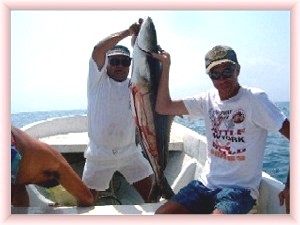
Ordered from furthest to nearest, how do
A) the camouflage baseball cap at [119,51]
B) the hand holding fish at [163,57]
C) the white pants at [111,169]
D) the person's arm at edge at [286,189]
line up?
the white pants at [111,169] < the camouflage baseball cap at [119,51] < the hand holding fish at [163,57] < the person's arm at edge at [286,189]

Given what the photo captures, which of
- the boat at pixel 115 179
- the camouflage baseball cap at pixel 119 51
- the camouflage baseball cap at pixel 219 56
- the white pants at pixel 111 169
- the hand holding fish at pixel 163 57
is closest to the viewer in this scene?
the camouflage baseball cap at pixel 219 56

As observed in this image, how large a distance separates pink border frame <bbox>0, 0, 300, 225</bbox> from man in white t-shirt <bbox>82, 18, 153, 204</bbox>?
0.90m

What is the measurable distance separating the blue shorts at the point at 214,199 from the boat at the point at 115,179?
29cm

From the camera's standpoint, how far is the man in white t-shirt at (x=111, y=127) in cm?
Answer: 421

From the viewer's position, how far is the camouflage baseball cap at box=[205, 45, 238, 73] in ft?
10.7

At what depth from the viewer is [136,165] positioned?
4543mm

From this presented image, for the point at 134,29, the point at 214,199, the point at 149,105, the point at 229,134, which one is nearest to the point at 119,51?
the point at 134,29

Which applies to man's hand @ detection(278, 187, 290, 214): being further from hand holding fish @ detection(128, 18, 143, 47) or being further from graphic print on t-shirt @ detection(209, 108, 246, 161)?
hand holding fish @ detection(128, 18, 143, 47)

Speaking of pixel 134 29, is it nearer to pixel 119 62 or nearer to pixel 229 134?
pixel 119 62

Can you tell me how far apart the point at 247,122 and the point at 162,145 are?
0.87 meters

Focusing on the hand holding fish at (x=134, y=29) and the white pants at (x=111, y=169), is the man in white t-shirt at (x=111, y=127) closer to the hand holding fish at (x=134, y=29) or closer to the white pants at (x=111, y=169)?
the white pants at (x=111, y=169)

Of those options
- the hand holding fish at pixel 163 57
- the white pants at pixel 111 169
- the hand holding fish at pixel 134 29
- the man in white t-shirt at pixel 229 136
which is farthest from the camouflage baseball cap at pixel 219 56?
the white pants at pixel 111 169
